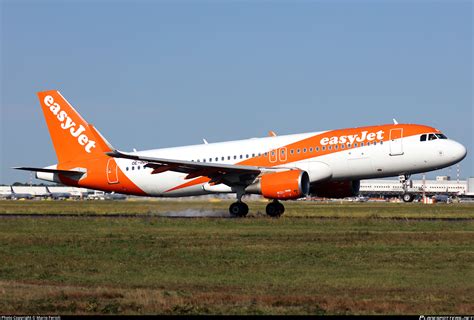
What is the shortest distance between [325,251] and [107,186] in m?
28.9

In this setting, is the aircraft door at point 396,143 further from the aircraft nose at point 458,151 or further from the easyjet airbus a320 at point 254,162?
the aircraft nose at point 458,151

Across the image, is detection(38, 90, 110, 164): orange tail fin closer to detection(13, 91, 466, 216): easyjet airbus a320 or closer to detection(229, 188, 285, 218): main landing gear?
detection(13, 91, 466, 216): easyjet airbus a320

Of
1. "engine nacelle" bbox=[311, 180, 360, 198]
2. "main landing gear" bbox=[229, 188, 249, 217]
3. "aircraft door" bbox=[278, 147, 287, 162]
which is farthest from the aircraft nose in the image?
"main landing gear" bbox=[229, 188, 249, 217]

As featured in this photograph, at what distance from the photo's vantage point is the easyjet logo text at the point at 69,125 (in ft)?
179

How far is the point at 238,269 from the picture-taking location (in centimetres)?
2308

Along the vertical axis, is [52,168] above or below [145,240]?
above

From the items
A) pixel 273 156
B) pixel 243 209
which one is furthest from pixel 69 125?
pixel 273 156

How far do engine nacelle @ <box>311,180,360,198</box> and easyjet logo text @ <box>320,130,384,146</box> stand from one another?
3.75 m

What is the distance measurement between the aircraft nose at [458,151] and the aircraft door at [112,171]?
66.5 ft

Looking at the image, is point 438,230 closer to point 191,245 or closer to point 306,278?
point 191,245

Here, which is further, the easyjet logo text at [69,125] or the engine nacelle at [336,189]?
the easyjet logo text at [69,125]

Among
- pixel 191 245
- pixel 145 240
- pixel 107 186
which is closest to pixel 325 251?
pixel 191 245

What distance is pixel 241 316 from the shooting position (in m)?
15.4

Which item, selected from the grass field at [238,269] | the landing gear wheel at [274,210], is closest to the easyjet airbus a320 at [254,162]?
the landing gear wheel at [274,210]
